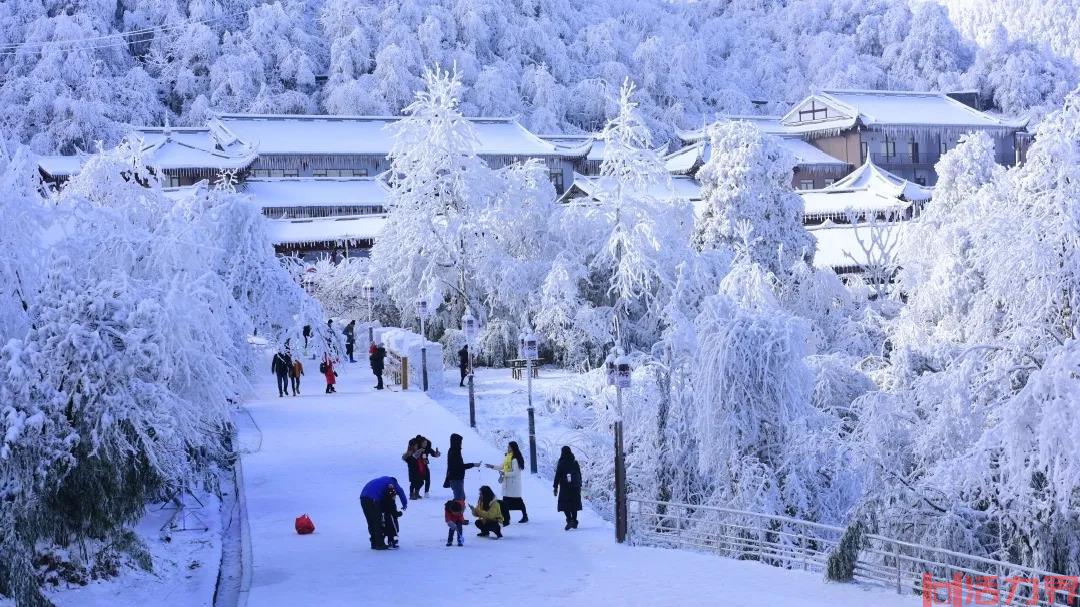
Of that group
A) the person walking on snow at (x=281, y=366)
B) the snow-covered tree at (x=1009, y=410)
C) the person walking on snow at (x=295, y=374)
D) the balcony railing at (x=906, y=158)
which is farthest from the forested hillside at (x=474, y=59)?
the snow-covered tree at (x=1009, y=410)

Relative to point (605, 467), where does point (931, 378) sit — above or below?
above

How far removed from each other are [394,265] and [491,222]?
10.8 ft

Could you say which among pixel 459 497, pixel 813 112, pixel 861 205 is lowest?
pixel 459 497

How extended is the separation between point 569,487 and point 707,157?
4788 cm

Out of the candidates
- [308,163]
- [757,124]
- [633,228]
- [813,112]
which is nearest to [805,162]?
[813,112]

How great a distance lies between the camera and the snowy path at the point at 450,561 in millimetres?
11406

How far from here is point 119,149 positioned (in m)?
24.8

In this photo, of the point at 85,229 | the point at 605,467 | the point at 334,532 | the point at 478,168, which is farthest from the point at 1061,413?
the point at 478,168

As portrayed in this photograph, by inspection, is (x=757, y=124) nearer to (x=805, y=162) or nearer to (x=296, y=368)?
(x=805, y=162)

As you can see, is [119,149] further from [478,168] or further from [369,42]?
[369,42]

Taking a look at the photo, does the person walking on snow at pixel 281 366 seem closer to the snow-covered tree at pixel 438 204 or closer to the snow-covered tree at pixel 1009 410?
the snow-covered tree at pixel 438 204

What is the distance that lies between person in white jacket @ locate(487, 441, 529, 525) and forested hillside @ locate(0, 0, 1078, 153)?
71.9 m

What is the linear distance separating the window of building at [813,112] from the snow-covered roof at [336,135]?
717 inches

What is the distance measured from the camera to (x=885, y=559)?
1386 cm
